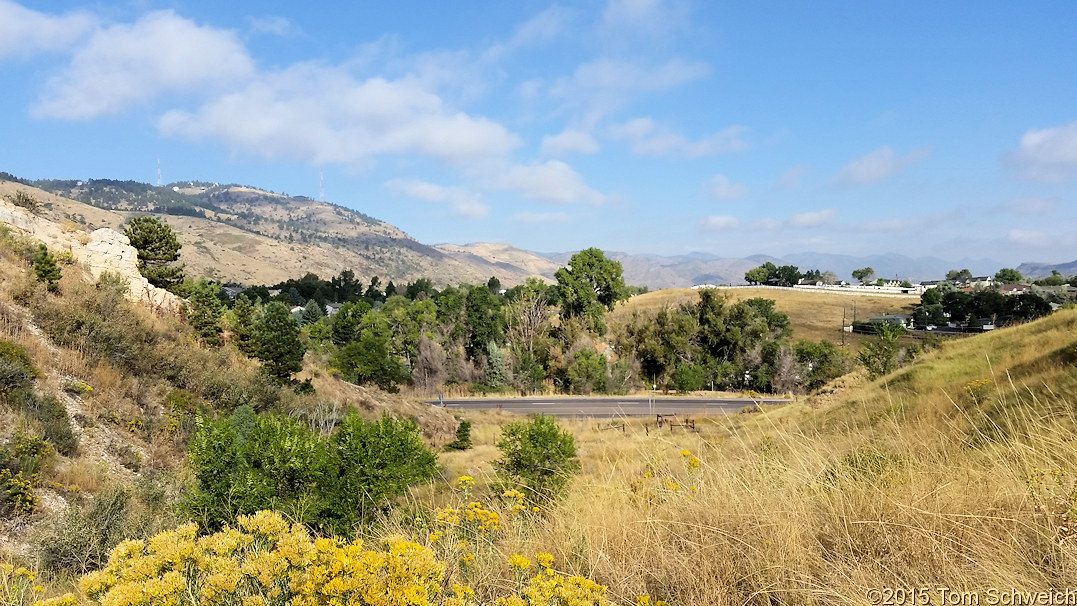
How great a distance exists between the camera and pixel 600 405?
3916 centimetres

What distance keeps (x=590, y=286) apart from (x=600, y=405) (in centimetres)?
2419

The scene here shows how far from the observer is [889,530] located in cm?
282

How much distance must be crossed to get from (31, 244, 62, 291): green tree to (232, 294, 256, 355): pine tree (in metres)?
6.82

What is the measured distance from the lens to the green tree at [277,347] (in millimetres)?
21781

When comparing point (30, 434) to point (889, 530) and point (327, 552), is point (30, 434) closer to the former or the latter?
point (327, 552)

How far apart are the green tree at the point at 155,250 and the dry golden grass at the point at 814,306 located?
45.7m

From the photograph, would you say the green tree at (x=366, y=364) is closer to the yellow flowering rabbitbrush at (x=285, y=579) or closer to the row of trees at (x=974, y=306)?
the yellow flowering rabbitbrush at (x=285, y=579)

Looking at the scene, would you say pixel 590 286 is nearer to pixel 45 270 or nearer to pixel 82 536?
pixel 45 270

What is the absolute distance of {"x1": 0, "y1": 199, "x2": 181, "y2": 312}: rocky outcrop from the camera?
21.7 m

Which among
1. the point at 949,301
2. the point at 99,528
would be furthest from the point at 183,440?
the point at 949,301

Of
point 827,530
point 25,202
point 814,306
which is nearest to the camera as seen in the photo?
point 827,530

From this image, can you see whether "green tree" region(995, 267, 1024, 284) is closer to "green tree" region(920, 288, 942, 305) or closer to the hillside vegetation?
"green tree" region(920, 288, 942, 305)

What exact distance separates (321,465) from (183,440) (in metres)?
7.51

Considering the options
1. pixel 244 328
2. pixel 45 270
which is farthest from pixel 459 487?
pixel 244 328
